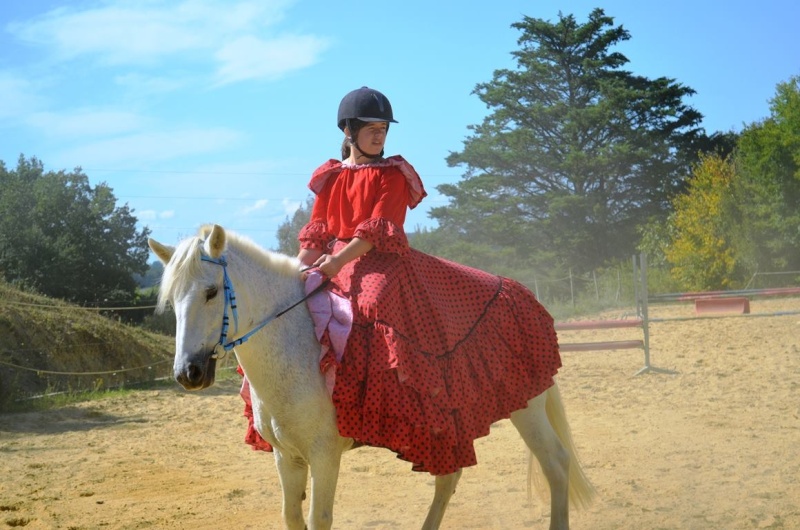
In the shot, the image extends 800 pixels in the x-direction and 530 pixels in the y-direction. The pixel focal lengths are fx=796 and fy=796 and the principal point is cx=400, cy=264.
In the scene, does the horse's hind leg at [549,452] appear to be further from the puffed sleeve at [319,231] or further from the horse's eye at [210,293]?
the horse's eye at [210,293]

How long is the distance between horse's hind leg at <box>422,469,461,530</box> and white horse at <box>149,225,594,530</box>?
995mm

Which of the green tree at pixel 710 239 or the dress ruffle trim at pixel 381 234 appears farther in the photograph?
the green tree at pixel 710 239

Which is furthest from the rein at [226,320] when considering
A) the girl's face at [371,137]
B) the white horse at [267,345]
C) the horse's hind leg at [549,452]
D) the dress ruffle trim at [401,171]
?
the horse's hind leg at [549,452]

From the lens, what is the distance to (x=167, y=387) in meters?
13.4

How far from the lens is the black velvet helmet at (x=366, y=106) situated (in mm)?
4223

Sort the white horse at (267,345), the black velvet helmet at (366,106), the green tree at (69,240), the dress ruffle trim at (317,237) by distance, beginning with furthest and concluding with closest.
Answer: the green tree at (69,240), the dress ruffle trim at (317,237), the black velvet helmet at (366,106), the white horse at (267,345)

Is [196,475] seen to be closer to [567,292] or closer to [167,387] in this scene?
[167,387]

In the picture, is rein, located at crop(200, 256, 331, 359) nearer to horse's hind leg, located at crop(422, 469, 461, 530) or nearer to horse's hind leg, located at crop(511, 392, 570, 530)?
horse's hind leg, located at crop(422, 469, 461, 530)

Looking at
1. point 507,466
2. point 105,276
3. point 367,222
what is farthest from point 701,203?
point 367,222

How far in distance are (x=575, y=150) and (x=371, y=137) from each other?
38619mm

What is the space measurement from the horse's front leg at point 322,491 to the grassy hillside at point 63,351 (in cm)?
843

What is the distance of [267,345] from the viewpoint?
3.83 meters

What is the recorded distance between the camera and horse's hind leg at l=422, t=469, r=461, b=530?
4778 millimetres

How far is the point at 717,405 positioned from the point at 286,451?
7.08m
